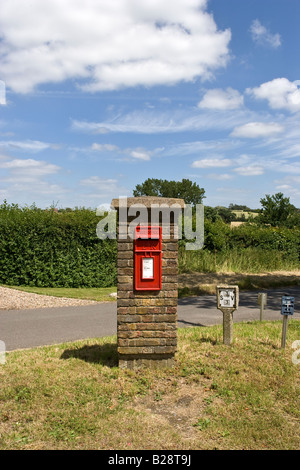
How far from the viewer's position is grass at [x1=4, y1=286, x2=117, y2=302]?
11633 mm

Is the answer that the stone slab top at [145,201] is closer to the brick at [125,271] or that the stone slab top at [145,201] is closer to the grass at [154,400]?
the brick at [125,271]

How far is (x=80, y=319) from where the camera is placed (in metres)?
8.91

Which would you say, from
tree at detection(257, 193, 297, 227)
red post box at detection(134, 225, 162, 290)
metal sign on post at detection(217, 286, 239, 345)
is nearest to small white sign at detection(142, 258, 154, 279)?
red post box at detection(134, 225, 162, 290)

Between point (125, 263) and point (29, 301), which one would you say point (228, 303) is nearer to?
point (125, 263)

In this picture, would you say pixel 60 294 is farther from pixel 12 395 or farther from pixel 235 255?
pixel 235 255

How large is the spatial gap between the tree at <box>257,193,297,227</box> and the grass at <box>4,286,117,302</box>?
968 inches

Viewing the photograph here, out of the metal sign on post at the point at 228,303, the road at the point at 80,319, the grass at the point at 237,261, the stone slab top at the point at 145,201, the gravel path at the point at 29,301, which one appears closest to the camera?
the stone slab top at the point at 145,201

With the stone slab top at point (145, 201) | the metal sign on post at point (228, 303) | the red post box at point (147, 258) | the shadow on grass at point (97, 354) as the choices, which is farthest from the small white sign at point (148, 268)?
the metal sign on post at point (228, 303)

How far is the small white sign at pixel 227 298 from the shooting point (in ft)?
19.4

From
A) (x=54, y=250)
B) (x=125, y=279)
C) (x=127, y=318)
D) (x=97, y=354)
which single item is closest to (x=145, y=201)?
(x=125, y=279)

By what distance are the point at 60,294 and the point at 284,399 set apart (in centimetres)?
869

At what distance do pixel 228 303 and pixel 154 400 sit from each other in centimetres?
209

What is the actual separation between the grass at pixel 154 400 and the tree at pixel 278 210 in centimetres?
3015
